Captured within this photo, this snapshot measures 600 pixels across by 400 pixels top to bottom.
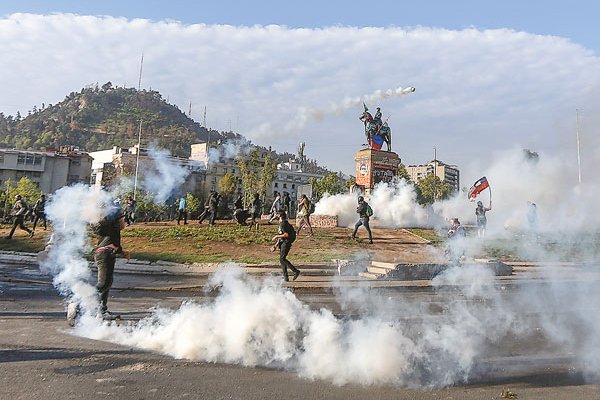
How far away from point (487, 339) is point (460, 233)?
10.2 metres

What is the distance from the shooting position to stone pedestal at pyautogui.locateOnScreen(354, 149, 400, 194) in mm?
33531

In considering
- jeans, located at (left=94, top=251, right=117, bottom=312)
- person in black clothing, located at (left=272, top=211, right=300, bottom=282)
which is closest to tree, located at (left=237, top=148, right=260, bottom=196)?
person in black clothing, located at (left=272, top=211, right=300, bottom=282)

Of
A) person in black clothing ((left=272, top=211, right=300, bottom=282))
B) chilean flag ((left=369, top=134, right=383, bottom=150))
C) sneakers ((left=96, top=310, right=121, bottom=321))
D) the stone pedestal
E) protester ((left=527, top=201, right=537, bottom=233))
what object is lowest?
sneakers ((left=96, top=310, right=121, bottom=321))

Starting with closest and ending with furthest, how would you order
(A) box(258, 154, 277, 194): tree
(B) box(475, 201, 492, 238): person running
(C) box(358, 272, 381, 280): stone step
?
(C) box(358, 272, 381, 280): stone step
(B) box(475, 201, 492, 238): person running
(A) box(258, 154, 277, 194): tree

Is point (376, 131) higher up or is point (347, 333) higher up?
point (376, 131)

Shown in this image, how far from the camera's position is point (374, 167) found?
33.7 metres

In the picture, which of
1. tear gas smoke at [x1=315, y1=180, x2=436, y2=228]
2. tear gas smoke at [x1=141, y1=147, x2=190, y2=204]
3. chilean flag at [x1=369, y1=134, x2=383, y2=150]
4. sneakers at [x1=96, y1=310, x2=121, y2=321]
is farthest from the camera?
chilean flag at [x1=369, y1=134, x2=383, y2=150]

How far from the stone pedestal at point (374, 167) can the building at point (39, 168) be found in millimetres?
64672

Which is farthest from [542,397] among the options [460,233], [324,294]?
[460,233]

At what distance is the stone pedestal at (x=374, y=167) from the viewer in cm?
3353

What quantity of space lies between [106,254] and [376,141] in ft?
101

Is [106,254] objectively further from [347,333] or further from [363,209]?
[363,209]

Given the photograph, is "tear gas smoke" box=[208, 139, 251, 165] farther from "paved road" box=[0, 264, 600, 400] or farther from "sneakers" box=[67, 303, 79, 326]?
"paved road" box=[0, 264, 600, 400]

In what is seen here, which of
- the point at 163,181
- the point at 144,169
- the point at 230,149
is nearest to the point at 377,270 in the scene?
the point at 163,181
